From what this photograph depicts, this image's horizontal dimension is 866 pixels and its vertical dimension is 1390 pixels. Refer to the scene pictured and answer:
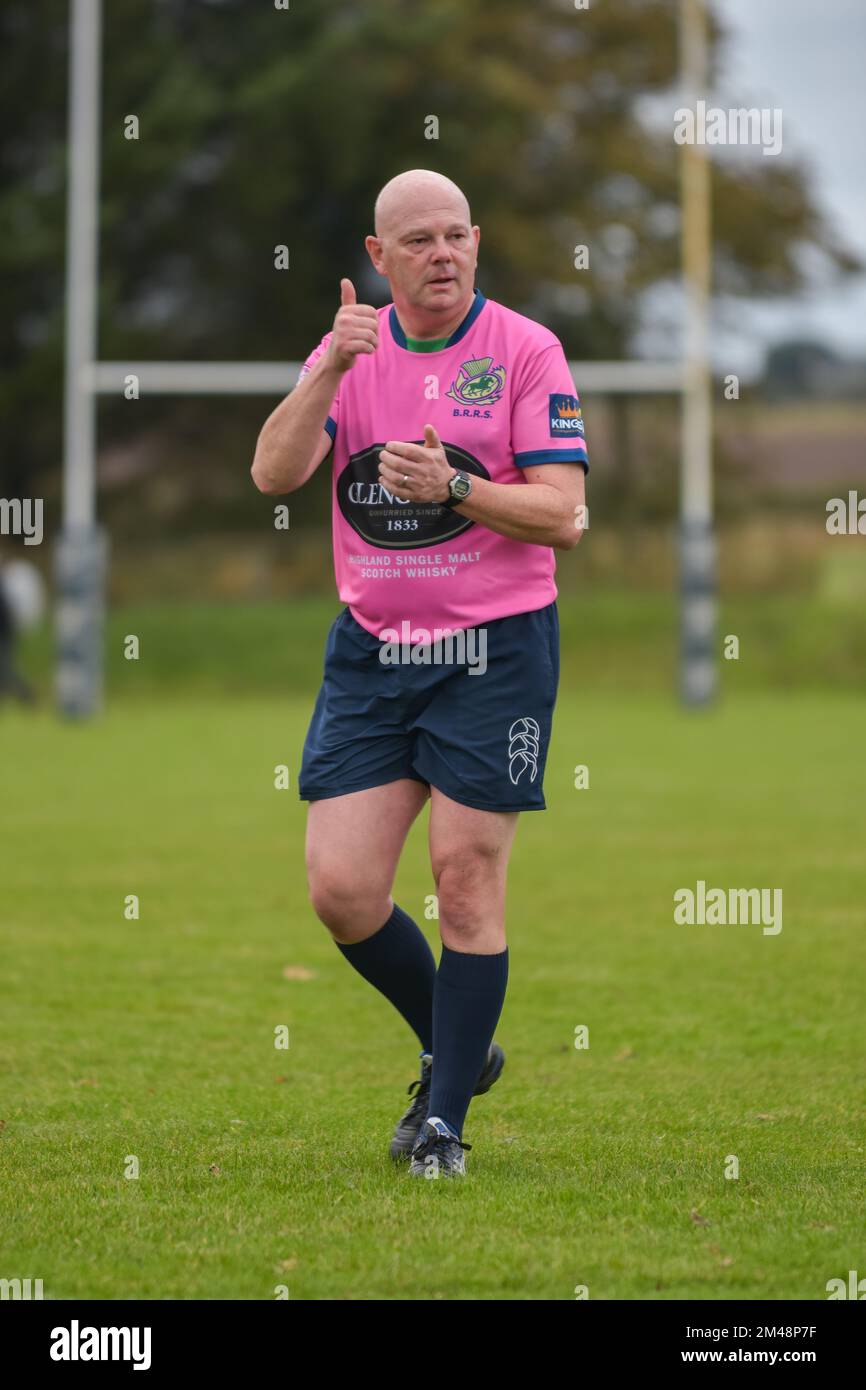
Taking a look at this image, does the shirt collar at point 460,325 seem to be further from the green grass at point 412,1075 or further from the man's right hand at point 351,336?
the green grass at point 412,1075

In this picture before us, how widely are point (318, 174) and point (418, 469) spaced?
2876 centimetres

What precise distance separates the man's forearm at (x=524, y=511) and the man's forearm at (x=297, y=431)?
0.37m

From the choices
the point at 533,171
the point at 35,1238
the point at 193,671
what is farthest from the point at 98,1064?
the point at 533,171

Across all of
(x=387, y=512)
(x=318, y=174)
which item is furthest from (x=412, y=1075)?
(x=318, y=174)

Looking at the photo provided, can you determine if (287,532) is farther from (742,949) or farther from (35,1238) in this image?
(35,1238)

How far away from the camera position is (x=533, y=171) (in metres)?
33.7

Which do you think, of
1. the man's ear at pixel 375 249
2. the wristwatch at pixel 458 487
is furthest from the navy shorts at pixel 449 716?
the man's ear at pixel 375 249

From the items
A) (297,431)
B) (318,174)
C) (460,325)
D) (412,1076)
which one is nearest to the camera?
(297,431)

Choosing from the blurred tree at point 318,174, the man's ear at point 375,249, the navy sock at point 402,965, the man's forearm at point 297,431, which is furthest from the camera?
the blurred tree at point 318,174

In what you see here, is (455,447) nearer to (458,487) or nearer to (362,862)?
(458,487)

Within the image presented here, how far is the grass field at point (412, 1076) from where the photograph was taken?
3.93 m

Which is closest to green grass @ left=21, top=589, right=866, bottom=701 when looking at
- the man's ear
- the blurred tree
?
the blurred tree

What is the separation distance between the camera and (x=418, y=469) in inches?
169

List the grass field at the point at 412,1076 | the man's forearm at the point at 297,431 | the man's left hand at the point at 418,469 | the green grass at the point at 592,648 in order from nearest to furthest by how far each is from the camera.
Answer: the grass field at the point at 412,1076
the man's left hand at the point at 418,469
the man's forearm at the point at 297,431
the green grass at the point at 592,648
